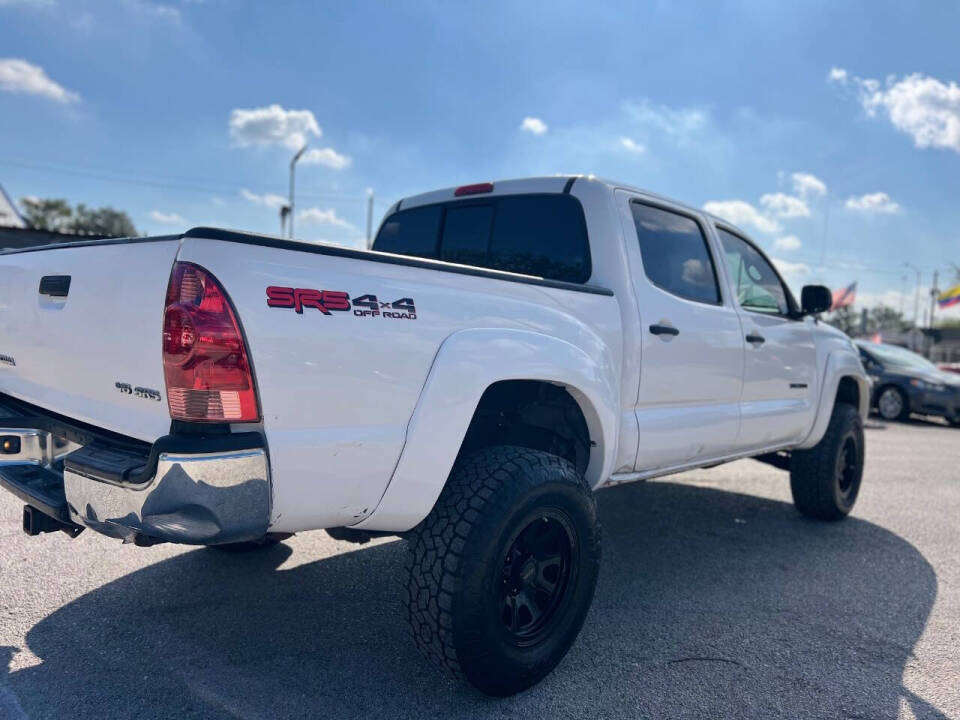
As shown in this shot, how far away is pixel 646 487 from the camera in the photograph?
622 centimetres

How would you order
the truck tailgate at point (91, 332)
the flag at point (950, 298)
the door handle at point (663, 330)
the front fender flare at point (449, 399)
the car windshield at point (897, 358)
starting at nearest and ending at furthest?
the truck tailgate at point (91, 332)
the front fender flare at point (449, 399)
the door handle at point (663, 330)
the car windshield at point (897, 358)
the flag at point (950, 298)

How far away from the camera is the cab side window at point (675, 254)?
3.68 meters

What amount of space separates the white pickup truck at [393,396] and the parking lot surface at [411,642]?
334mm

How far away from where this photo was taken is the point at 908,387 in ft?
41.6

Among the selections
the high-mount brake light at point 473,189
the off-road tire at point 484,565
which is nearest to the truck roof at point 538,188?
the high-mount brake light at point 473,189

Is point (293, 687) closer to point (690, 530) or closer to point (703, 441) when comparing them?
point (703, 441)

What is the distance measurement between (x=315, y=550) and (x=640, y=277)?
229 centimetres

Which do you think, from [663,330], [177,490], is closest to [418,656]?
[177,490]

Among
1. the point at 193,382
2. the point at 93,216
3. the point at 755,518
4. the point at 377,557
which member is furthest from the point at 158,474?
the point at 93,216

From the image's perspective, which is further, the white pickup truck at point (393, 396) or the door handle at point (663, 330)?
the door handle at point (663, 330)

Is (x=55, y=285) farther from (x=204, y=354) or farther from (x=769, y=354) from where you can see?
(x=769, y=354)

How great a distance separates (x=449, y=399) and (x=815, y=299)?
11.2ft

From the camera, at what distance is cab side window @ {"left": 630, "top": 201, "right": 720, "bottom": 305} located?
145 inches

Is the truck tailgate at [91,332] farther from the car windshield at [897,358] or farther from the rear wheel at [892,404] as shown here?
the car windshield at [897,358]
